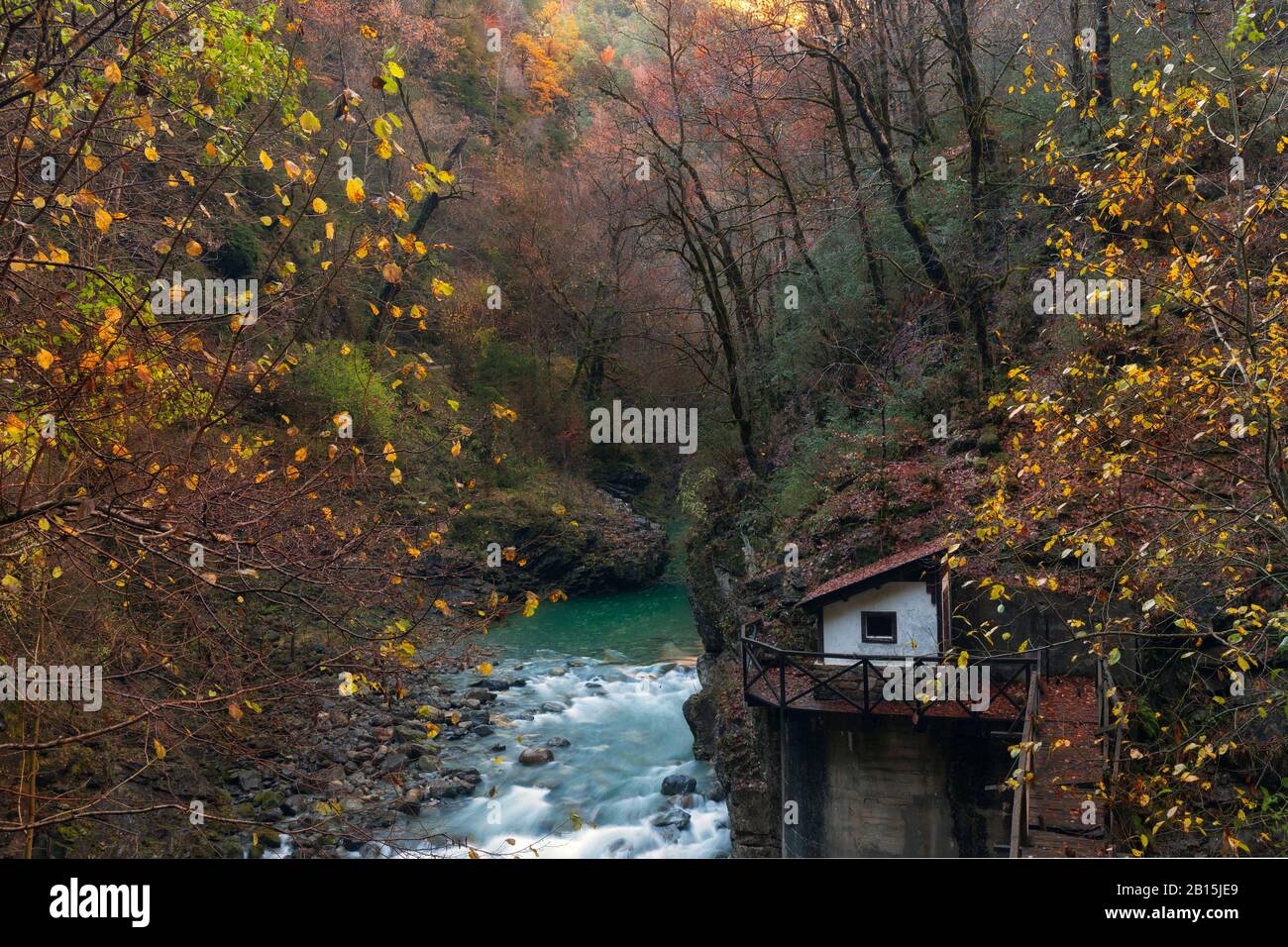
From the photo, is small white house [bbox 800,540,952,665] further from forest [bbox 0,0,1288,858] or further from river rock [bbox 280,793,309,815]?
river rock [bbox 280,793,309,815]

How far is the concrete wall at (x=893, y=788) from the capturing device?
11.6 metres

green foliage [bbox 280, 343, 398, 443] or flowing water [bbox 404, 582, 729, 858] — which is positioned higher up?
green foliage [bbox 280, 343, 398, 443]

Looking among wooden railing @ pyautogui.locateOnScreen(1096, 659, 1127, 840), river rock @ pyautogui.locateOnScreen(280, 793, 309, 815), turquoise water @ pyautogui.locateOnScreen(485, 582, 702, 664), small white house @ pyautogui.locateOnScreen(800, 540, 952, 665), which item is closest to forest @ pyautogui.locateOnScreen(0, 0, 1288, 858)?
river rock @ pyautogui.locateOnScreen(280, 793, 309, 815)

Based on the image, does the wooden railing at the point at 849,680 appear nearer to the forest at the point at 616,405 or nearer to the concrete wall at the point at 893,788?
the concrete wall at the point at 893,788

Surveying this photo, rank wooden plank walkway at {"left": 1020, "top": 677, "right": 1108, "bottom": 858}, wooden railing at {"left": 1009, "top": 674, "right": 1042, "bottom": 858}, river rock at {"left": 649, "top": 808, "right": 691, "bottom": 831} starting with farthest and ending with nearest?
river rock at {"left": 649, "top": 808, "right": 691, "bottom": 831}, wooden plank walkway at {"left": 1020, "top": 677, "right": 1108, "bottom": 858}, wooden railing at {"left": 1009, "top": 674, "right": 1042, "bottom": 858}

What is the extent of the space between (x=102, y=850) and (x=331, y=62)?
98.6 feet

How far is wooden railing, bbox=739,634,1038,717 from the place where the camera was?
11.8 meters

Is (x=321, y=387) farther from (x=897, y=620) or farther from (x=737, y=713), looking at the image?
(x=897, y=620)

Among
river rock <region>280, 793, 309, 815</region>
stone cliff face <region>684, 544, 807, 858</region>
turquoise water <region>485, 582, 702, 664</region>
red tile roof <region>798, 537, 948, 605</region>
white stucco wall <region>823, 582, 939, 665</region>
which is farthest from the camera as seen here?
turquoise water <region>485, 582, 702, 664</region>

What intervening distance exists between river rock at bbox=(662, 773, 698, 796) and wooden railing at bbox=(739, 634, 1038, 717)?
4224mm

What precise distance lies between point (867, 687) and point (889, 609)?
68.2 inches

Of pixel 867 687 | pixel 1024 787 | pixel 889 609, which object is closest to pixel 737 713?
pixel 889 609

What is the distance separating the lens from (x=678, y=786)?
679 inches
